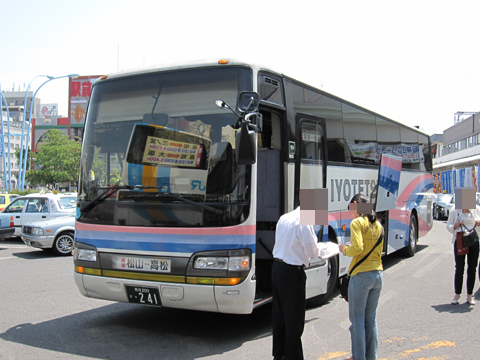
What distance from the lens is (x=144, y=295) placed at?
5375 millimetres

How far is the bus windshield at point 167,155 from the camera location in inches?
205

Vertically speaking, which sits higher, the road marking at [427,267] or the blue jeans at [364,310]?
the blue jeans at [364,310]

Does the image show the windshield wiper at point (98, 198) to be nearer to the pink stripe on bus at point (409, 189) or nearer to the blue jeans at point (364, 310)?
the blue jeans at point (364, 310)

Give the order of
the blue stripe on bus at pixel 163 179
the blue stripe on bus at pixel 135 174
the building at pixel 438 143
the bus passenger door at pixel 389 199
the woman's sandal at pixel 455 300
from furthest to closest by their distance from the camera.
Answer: the building at pixel 438 143
the bus passenger door at pixel 389 199
the woman's sandal at pixel 455 300
the blue stripe on bus at pixel 135 174
the blue stripe on bus at pixel 163 179

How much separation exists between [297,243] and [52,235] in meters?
10.5

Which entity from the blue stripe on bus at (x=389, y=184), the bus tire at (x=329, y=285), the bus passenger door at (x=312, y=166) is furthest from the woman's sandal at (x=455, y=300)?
the blue stripe on bus at (x=389, y=184)

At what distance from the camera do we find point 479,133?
53219 mm

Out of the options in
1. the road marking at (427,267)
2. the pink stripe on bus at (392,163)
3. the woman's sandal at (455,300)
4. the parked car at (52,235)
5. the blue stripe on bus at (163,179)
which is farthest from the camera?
the parked car at (52,235)

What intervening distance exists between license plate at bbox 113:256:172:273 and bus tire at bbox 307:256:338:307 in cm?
278

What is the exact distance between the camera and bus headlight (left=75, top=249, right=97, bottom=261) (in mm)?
5730

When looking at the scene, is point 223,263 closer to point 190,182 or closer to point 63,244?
point 190,182

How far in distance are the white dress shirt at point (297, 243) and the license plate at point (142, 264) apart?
158cm

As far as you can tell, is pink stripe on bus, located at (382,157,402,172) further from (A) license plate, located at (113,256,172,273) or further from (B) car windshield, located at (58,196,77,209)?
(B) car windshield, located at (58,196,77,209)

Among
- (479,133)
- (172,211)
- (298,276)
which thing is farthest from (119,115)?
(479,133)
